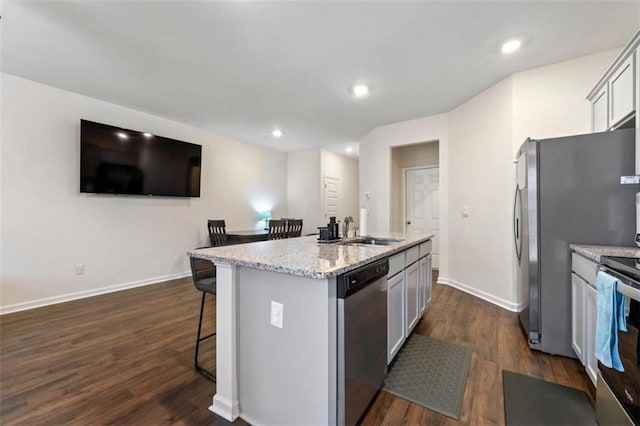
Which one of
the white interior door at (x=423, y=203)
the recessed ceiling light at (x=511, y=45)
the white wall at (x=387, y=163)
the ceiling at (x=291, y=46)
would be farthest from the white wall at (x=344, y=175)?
the recessed ceiling light at (x=511, y=45)

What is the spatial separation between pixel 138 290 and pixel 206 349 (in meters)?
2.38

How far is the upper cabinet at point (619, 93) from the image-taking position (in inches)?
76.0

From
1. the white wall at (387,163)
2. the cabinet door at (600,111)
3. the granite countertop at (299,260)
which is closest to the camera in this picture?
the granite countertop at (299,260)

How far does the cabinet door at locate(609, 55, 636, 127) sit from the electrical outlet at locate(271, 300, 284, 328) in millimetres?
2786

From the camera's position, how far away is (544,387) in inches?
71.6

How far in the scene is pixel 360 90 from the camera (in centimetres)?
347

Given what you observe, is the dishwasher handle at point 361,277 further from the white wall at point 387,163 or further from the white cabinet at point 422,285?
the white wall at point 387,163

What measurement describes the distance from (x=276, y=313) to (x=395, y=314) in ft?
3.30

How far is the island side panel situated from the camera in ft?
Answer: 4.20

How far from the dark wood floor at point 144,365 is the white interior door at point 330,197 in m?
3.78

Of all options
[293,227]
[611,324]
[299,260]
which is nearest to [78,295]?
[293,227]

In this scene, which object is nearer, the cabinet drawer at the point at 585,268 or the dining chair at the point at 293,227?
the cabinet drawer at the point at 585,268

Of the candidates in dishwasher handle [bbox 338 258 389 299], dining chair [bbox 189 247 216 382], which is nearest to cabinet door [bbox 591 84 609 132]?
dishwasher handle [bbox 338 258 389 299]

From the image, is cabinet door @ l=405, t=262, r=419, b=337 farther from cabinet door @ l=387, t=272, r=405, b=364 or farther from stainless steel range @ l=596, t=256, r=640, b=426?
stainless steel range @ l=596, t=256, r=640, b=426
